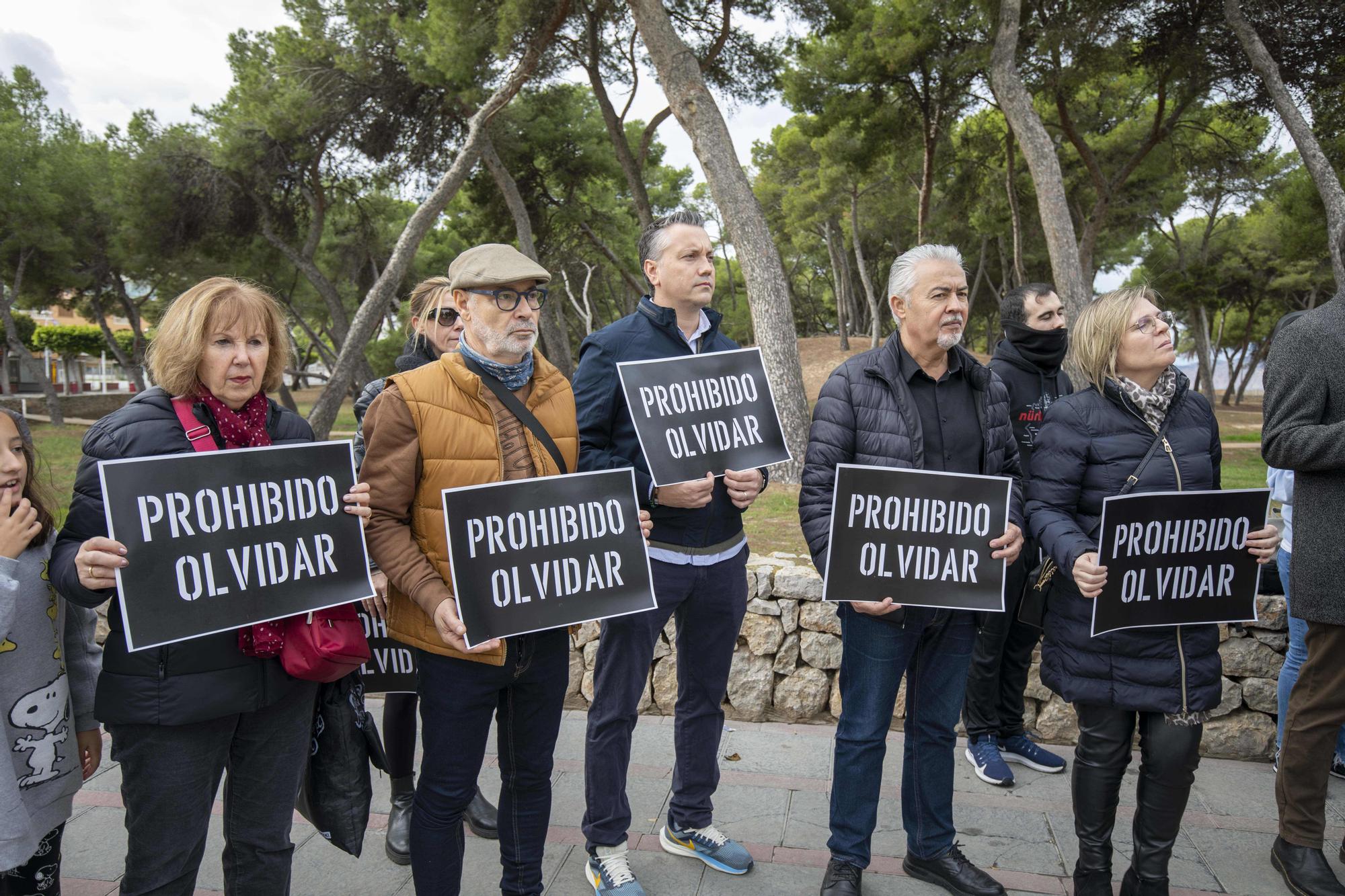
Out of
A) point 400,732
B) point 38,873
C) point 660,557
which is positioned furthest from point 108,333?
point 660,557

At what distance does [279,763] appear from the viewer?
236cm

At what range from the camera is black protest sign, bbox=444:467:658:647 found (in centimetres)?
234

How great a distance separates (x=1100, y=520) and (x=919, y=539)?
1.85 ft

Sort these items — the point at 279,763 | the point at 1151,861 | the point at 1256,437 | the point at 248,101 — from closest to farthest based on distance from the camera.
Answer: the point at 279,763, the point at 1151,861, the point at 1256,437, the point at 248,101

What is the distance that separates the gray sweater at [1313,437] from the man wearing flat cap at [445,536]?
2451 mm

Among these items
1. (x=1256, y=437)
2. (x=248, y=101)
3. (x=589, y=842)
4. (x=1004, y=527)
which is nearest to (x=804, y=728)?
(x=589, y=842)

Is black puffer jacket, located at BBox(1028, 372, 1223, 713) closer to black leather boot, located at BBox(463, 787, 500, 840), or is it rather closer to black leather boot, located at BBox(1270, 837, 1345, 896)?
black leather boot, located at BBox(1270, 837, 1345, 896)

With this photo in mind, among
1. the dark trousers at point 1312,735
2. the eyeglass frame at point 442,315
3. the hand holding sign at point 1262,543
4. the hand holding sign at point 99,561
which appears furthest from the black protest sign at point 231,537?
the dark trousers at point 1312,735

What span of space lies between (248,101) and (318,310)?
894 inches

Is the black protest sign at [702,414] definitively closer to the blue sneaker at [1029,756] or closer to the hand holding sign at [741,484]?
the hand holding sign at [741,484]

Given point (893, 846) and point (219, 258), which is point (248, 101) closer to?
point (219, 258)

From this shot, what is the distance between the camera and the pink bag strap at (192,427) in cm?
221

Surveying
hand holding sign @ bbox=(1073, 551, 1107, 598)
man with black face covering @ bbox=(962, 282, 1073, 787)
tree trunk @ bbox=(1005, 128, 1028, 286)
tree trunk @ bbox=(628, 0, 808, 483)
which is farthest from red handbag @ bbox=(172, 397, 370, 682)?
tree trunk @ bbox=(1005, 128, 1028, 286)

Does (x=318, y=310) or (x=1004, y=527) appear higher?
(x=318, y=310)
